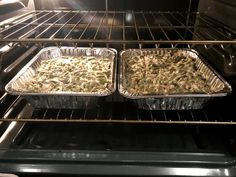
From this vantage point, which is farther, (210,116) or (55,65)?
(55,65)

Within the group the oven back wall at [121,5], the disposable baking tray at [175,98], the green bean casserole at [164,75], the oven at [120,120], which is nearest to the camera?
the oven at [120,120]

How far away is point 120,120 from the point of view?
3.20ft

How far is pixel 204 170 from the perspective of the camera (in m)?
0.93

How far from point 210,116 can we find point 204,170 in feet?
1.03

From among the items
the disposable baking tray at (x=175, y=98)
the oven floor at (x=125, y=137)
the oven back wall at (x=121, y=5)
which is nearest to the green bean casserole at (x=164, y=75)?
the disposable baking tray at (x=175, y=98)

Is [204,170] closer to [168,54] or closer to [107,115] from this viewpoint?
[107,115]

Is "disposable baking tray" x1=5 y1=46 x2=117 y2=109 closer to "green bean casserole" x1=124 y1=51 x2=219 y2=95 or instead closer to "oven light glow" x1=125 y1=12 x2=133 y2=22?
"green bean casserole" x1=124 y1=51 x2=219 y2=95

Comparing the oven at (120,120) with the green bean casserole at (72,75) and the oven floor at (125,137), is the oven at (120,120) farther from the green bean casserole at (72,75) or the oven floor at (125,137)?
the green bean casserole at (72,75)

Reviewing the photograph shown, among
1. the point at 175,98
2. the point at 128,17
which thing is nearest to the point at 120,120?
the point at 175,98

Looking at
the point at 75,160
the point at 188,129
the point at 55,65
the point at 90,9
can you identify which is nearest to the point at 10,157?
the point at 75,160

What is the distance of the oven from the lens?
935mm

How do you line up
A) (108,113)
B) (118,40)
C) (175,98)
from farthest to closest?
(108,113) → (175,98) → (118,40)

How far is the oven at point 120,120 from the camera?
3.07 ft

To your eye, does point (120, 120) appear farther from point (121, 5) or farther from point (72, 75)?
point (121, 5)
